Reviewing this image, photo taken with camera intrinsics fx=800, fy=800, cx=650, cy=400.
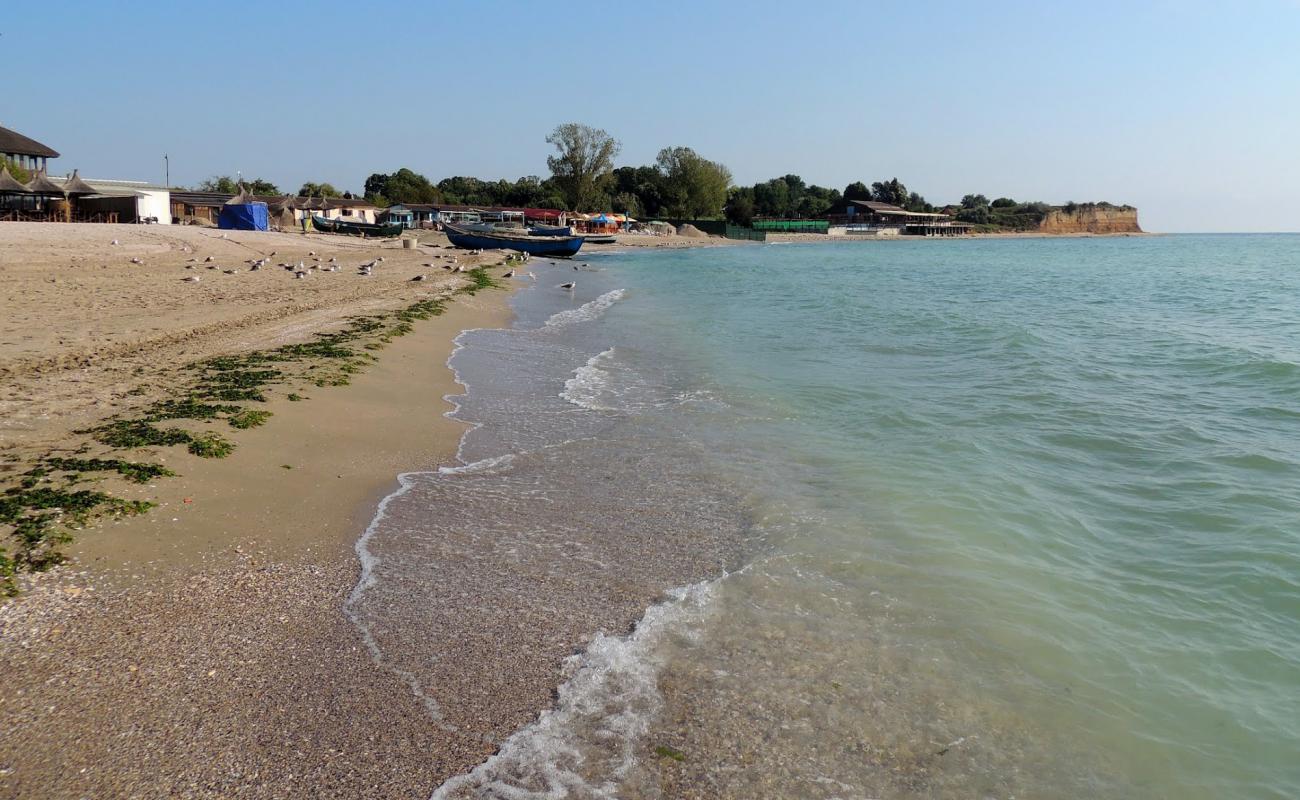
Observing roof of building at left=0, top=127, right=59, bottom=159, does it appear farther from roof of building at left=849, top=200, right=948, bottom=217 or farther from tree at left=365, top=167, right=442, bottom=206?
roof of building at left=849, top=200, right=948, bottom=217

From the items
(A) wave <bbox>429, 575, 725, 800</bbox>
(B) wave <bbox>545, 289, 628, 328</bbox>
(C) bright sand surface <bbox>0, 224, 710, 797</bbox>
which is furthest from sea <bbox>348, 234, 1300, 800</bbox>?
(B) wave <bbox>545, 289, 628, 328</bbox>

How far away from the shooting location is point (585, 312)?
24.5m

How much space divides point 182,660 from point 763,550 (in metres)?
3.91

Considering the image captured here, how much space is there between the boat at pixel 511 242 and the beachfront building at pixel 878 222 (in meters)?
105

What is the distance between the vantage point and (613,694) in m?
4.11

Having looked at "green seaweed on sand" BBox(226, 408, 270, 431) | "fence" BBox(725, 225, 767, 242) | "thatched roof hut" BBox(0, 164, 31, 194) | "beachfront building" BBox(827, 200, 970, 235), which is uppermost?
"beachfront building" BBox(827, 200, 970, 235)

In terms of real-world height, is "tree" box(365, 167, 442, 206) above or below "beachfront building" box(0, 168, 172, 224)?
above

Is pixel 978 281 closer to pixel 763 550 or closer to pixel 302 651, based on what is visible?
pixel 763 550

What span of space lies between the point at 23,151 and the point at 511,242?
3510 cm

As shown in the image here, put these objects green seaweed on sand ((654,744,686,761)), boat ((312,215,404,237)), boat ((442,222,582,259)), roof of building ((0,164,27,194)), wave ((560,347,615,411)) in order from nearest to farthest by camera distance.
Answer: green seaweed on sand ((654,744,686,761)) → wave ((560,347,615,411)) → roof of building ((0,164,27,194)) → boat ((442,222,582,259)) → boat ((312,215,404,237))

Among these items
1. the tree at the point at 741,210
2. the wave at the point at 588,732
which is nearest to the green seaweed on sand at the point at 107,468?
the wave at the point at 588,732

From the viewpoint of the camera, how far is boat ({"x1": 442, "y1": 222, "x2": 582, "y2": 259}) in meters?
53.5

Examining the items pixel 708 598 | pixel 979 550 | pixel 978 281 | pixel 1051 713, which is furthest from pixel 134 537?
pixel 978 281

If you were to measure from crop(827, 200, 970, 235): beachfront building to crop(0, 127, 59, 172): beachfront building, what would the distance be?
403ft
